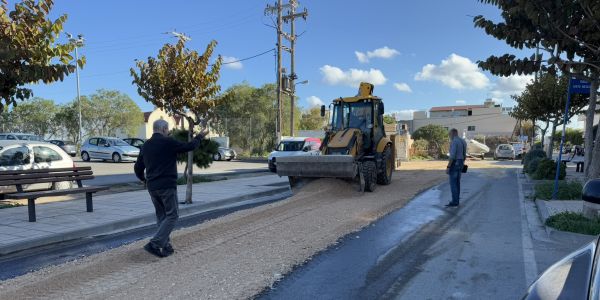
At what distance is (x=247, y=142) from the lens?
1636 inches

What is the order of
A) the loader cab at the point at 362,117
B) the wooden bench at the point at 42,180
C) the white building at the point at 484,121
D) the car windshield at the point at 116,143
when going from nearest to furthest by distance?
the wooden bench at the point at 42,180, the loader cab at the point at 362,117, the car windshield at the point at 116,143, the white building at the point at 484,121

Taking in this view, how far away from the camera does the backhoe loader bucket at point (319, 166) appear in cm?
1158

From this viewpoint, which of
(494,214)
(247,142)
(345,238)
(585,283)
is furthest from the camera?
(247,142)

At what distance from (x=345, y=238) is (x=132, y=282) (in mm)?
3250

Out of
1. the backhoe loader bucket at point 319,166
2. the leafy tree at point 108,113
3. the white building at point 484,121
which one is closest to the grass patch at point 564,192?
the backhoe loader bucket at point 319,166

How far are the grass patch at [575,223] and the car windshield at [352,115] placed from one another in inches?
271

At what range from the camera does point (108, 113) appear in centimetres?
4575

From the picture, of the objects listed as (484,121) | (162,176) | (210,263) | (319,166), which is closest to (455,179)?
(319,166)

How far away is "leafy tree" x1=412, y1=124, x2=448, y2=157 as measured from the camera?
149ft

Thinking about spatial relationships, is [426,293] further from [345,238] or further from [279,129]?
[279,129]

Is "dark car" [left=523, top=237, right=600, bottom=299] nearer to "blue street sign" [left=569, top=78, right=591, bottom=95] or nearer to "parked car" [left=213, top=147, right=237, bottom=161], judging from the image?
"blue street sign" [left=569, top=78, right=591, bottom=95]

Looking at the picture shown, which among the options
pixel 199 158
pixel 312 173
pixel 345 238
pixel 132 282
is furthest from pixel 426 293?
pixel 199 158

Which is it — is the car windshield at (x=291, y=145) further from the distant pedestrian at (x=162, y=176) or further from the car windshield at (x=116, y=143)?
the distant pedestrian at (x=162, y=176)

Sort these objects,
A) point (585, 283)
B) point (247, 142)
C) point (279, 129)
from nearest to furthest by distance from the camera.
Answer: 1. point (585, 283)
2. point (279, 129)
3. point (247, 142)
